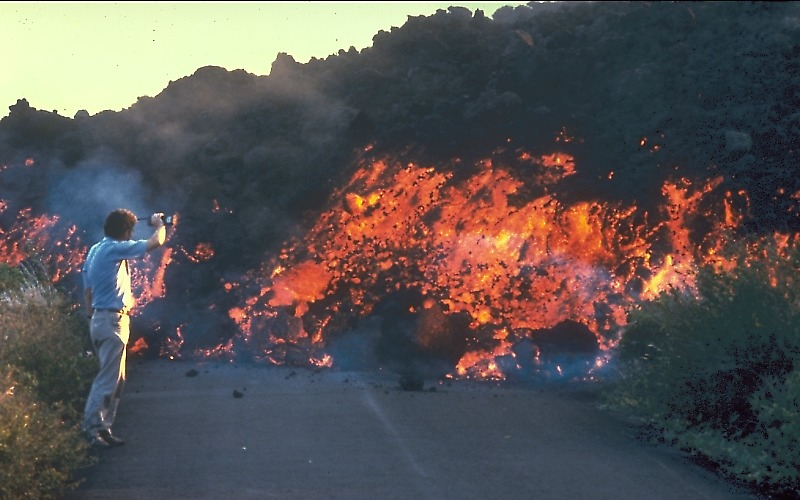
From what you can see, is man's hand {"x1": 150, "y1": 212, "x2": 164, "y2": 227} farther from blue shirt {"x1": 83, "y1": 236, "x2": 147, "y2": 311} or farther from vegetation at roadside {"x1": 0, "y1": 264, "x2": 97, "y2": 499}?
vegetation at roadside {"x1": 0, "y1": 264, "x2": 97, "y2": 499}

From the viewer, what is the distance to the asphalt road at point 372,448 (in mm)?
7477

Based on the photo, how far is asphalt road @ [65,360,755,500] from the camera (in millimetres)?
7477

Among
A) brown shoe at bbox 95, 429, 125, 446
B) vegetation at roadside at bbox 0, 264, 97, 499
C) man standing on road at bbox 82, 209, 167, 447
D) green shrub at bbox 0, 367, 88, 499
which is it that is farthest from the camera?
man standing on road at bbox 82, 209, 167, 447

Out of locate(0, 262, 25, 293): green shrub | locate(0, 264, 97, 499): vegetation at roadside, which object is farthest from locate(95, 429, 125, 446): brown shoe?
locate(0, 262, 25, 293): green shrub

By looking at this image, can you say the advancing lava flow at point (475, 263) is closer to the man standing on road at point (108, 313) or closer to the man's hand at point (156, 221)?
the man's hand at point (156, 221)

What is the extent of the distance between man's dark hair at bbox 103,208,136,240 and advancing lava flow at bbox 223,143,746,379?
600cm

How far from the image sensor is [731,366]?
9125 millimetres

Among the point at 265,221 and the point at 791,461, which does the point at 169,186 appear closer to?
the point at 265,221

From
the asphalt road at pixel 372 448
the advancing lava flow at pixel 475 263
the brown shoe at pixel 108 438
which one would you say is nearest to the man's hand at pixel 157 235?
the brown shoe at pixel 108 438

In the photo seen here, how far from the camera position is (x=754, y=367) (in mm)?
9164

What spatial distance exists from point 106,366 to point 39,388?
89 cm

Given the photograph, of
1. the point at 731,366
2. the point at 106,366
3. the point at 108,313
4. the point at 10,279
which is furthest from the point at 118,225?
the point at 731,366

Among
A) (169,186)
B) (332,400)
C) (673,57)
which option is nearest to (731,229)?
(673,57)

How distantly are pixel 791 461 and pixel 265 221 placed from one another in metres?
10.1
